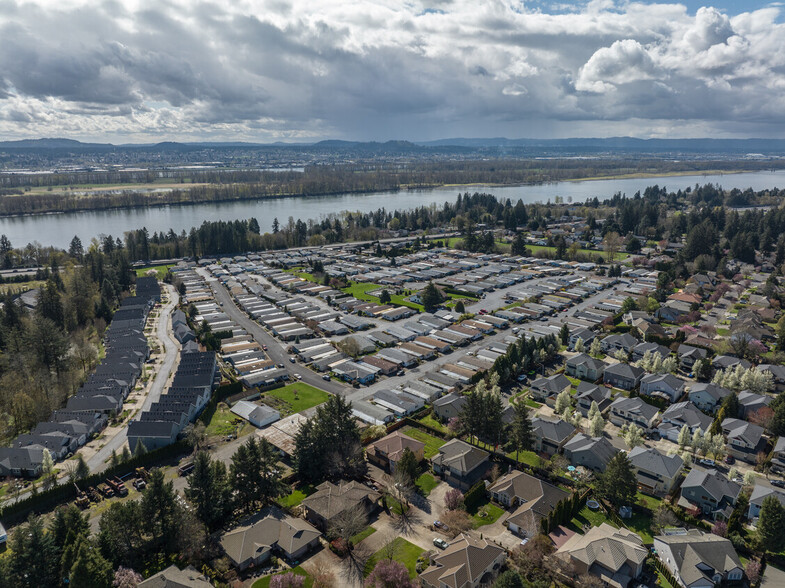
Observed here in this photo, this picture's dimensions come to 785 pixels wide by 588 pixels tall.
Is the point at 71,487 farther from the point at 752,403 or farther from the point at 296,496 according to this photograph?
the point at 752,403

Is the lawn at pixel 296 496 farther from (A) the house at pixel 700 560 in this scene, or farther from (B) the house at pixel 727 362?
(B) the house at pixel 727 362

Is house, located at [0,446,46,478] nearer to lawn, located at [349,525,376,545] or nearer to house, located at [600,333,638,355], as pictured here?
lawn, located at [349,525,376,545]

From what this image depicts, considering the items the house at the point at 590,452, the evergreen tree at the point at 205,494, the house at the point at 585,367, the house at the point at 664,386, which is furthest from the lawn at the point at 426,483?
the house at the point at 664,386

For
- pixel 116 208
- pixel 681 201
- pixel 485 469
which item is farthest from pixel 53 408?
pixel 681 201

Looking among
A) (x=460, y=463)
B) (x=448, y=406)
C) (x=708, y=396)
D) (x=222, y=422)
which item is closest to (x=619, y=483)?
(x=460, y=463)

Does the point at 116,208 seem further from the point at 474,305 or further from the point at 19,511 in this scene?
the point at 19,511

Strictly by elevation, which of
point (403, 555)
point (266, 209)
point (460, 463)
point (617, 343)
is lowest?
point (403, 555)
